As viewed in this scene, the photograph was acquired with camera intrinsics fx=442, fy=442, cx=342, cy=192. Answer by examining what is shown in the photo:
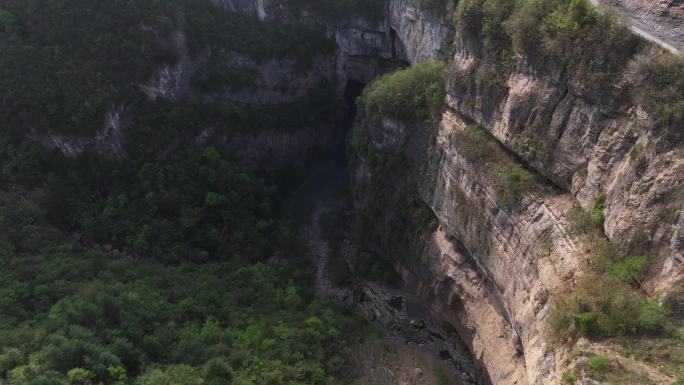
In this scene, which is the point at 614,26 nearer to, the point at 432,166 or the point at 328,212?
the point at 432,166

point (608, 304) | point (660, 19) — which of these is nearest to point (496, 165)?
point (660, 19)

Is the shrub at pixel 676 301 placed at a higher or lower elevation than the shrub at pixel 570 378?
higher

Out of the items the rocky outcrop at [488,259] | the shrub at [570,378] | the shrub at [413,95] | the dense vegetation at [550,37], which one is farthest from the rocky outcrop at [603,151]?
the shrub at [413,95]

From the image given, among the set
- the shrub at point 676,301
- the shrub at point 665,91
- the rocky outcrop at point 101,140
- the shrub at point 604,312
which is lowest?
the rocky outcrop at point 101,140

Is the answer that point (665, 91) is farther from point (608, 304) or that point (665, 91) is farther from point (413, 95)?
point (413, 95)

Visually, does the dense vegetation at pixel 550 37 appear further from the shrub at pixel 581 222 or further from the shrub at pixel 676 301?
the shrub at pixel 676 301

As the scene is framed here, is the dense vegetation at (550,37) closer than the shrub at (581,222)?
Yes

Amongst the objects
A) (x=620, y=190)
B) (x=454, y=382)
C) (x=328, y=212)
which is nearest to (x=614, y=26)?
(x=620, y=190)

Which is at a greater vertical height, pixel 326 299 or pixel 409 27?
pixel 409 27
